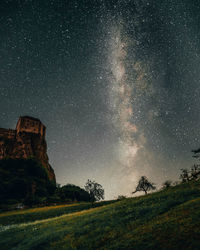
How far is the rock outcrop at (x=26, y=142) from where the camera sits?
290 ft

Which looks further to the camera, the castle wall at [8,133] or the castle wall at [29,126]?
the castle wall at [29,126]

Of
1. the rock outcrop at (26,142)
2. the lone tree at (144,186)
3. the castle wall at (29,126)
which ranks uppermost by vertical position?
the castle wall at (29,126)

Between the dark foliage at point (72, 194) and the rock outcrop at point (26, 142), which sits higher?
the rock outcrop at point (26, 142)

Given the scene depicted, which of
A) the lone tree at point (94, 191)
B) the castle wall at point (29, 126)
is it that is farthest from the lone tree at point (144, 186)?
the castle wall at point (29, 126)

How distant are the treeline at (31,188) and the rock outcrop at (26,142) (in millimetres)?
11800

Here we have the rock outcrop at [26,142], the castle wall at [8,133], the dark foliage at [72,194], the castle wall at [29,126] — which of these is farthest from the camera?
the castle wall at [29,126]

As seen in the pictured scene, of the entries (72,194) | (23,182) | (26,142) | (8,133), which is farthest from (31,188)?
(8,133)

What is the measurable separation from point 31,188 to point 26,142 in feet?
130

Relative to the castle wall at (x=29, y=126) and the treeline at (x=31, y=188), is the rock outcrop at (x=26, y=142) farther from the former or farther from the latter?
the treeline at (x=31, y=188)

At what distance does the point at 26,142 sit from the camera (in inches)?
3703

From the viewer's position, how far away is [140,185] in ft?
252

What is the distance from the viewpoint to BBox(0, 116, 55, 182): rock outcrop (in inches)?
3479

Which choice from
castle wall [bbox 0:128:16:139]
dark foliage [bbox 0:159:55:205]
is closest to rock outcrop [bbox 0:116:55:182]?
castle wall [bbox 0:128:16:139]

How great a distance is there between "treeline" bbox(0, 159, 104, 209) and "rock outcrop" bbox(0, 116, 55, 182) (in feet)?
38.7
